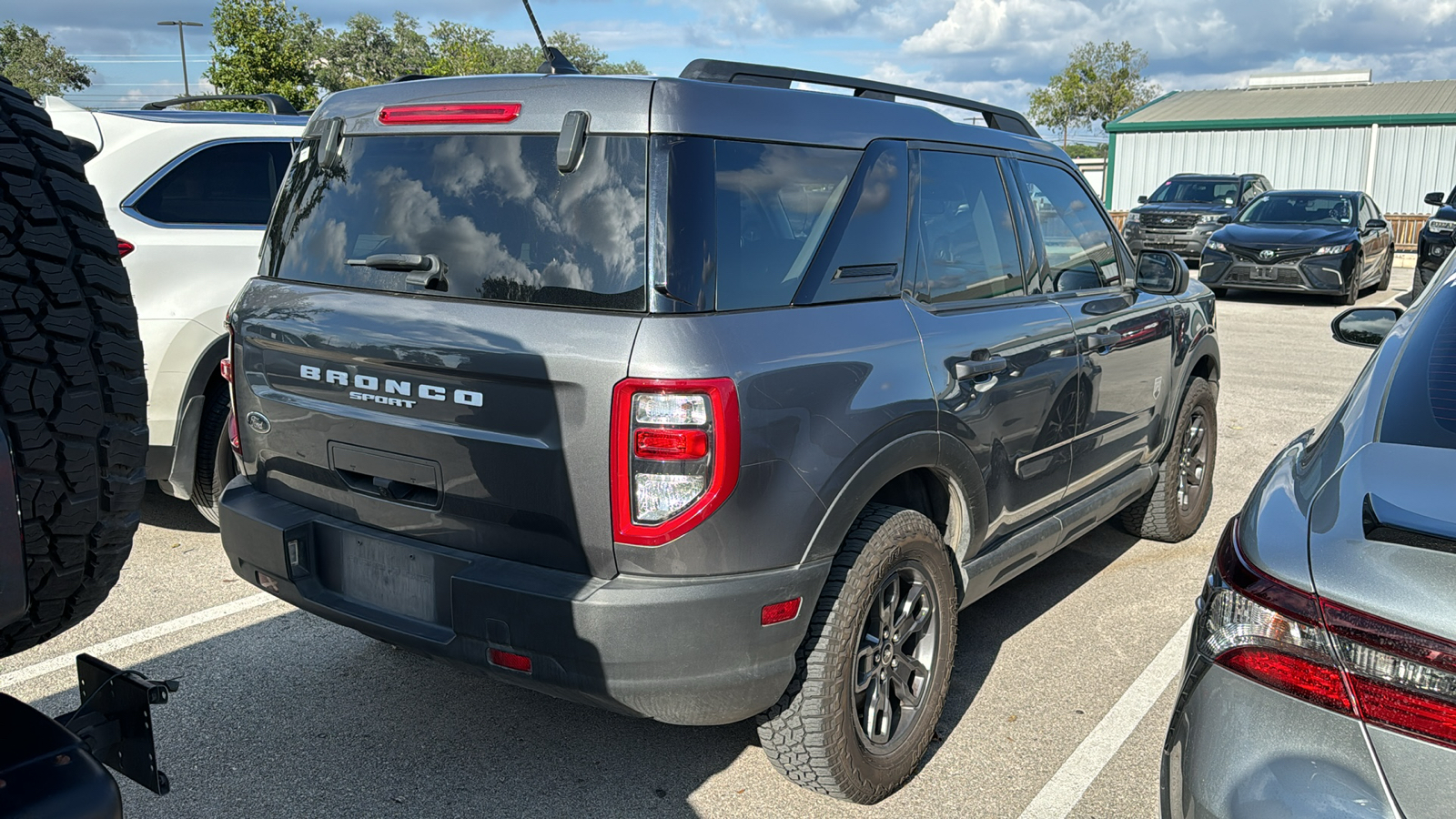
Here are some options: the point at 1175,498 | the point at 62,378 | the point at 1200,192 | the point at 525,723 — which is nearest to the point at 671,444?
the point at 62,378

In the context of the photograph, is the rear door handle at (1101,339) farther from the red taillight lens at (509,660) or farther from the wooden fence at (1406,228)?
the wooden fence at (1406,228)

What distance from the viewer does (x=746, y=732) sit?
11.7 feet

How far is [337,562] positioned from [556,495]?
0.82 m

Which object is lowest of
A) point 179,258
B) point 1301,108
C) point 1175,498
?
point 1175,498

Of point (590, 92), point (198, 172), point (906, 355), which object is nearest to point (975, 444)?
point (906, 355)

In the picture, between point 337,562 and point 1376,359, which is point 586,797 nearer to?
point 337,562

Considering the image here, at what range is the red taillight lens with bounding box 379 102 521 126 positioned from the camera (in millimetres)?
2871

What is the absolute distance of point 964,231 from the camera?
3664 mm

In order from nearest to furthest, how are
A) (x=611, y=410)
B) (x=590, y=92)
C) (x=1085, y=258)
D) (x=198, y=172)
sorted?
(x=611, y=410) → (x=590, y=92) → (x=1085, y=258) → (x=198, y=172)

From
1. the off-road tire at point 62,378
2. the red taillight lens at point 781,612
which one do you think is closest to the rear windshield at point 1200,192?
the red taillight lens at point 781,612

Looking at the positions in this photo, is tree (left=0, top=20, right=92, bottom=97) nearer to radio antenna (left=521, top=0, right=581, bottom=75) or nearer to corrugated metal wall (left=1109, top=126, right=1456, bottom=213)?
corrugated metal wall (left=1109, top=126, right=1456, bottom=213)

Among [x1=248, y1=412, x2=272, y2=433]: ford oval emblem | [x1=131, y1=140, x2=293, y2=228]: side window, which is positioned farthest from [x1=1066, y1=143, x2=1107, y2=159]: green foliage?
[x1=248, y1=412, x2=272, y2=433]: ford oval emblem

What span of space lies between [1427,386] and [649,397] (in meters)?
1.74

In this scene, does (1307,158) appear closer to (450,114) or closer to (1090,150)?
(1090,150)
